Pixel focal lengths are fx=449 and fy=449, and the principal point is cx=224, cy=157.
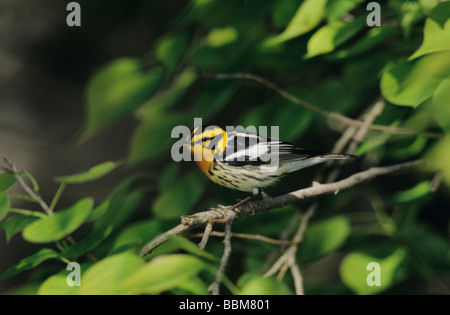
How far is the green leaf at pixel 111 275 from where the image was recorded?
1.80 ft

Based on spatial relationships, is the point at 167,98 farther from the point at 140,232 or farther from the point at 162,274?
the point at 162,274

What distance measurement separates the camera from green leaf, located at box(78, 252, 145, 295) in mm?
549

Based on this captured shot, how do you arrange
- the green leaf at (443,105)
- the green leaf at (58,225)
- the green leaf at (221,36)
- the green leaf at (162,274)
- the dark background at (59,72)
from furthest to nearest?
the dark background at (59,72), the green leaf at (221,36), the green leaf at (58,225), the green leaf at (443,105), the green leaf at (162,274)

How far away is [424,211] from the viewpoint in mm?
1819

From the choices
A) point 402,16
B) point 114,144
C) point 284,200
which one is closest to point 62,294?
point 284,200

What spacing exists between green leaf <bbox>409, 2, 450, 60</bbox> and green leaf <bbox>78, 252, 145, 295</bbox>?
0.56m

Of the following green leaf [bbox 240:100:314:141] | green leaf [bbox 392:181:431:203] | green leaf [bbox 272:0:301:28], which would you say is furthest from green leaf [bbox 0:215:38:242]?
green leaf [bbox 392:181:431:203]

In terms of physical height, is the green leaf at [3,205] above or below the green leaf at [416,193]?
below

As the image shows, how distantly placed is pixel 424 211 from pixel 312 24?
1.22 meters

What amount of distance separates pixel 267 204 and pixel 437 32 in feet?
1.57

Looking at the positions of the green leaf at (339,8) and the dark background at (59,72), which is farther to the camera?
the dark background at (59,72)

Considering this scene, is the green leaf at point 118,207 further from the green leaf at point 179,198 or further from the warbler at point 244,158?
the warbler at point 244,158

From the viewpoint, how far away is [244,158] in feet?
4.18

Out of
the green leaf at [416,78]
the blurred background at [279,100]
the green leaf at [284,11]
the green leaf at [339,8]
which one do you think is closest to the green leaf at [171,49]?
the blurred background at [279,100]
